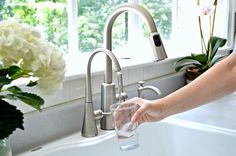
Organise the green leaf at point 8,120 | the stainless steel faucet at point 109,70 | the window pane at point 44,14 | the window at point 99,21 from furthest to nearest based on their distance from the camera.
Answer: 1. the window at point 99,21
2. the window pane at point 44,14
3. the stainless steel faucet at point 109,70
4. the green leaf at point 8,120

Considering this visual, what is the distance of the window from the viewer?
1.35 m

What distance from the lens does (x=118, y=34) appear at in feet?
5.94

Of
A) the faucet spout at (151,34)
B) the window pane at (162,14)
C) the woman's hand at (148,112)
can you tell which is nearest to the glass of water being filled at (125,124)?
the woman's hand at (148,112)

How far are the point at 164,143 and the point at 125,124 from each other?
375 mm

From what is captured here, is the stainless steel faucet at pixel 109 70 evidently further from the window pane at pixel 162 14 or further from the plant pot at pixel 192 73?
the window pane at pixel 162 14

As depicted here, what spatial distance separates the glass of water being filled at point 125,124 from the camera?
103 cm

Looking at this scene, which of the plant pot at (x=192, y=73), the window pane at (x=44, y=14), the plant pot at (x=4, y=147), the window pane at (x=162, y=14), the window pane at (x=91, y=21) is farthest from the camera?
the window pane at (x=162, y=14)

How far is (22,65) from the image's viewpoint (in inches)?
21.5

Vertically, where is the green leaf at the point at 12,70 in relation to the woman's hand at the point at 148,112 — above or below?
above

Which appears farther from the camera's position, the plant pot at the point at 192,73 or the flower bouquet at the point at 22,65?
the plant pot at the point at 192,73

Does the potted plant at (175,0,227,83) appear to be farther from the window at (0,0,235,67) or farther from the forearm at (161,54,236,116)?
the forearm at (161,54,236,116)

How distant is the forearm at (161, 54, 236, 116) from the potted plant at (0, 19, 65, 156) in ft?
1.65

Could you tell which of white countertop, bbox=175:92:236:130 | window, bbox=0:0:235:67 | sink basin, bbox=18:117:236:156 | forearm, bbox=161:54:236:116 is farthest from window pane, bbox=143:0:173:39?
forearm, bbox=161:54:236:116

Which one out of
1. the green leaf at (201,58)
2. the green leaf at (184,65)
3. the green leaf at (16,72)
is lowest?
→ the green leaf at (184,65)
